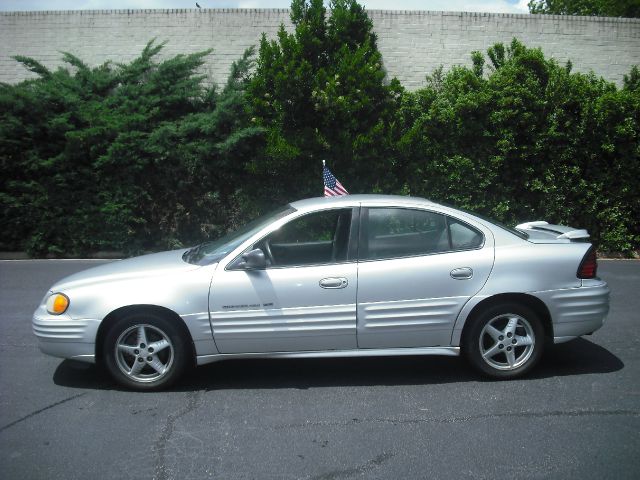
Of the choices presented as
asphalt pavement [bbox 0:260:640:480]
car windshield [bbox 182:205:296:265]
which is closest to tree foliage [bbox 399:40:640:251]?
asphalt pavement [bbox 0:260:640:480]

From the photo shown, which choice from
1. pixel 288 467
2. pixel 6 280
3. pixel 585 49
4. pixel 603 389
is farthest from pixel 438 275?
pixel 585 49

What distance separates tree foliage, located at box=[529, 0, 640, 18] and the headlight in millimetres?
25354

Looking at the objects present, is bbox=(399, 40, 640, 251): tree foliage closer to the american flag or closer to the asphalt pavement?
the american flag

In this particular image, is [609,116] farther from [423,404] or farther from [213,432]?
[213,432]

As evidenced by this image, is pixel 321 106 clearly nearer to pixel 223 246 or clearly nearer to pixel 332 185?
pixel 332 185

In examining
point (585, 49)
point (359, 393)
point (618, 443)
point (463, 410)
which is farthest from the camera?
point (585, 49)

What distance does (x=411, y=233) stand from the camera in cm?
549

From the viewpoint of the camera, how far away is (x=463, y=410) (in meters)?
4.82

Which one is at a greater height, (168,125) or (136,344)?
(168,125)

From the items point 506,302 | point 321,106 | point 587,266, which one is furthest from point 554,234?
point 321,106

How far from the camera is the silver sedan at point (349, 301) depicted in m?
5.19

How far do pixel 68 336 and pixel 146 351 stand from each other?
0.63 meters

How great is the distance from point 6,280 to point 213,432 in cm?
729

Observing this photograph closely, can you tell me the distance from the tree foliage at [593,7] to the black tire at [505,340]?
23.7m
